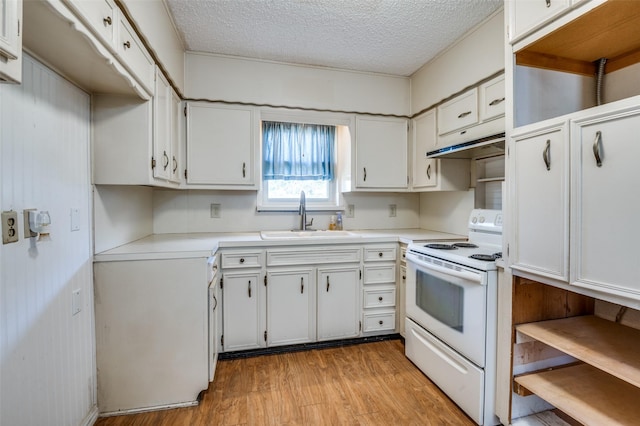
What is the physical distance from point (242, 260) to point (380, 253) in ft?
3.77

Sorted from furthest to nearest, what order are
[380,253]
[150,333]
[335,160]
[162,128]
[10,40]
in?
[335,160] → [380,253] → [162,128] → [150,333] → [10,40]

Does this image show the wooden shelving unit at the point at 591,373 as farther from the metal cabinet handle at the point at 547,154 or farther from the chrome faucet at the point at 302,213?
the chrome faucet at the point at 302,213

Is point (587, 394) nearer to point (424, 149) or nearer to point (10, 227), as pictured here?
point (424, 149)

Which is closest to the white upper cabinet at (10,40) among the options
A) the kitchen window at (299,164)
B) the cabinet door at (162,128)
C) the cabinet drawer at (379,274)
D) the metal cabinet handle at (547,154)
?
the cabinet door at (162,128)

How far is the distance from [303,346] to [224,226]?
129 cm

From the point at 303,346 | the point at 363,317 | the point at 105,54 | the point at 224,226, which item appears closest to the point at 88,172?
the point at 105,54

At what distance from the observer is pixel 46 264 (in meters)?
1.28

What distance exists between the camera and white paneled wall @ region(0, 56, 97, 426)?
1079mm

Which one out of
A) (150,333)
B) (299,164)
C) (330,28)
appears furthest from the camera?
(299,164)

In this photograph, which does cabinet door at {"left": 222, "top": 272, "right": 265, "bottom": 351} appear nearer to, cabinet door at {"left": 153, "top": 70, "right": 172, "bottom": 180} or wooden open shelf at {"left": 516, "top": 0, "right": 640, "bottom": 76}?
cabinet door at {"left": 153, "top": 70, "right": 172, "bottom": 180}

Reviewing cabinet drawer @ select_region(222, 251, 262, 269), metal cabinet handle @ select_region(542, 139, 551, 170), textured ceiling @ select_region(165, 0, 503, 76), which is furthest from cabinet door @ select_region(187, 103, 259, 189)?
metal cabinet handle @ select_region(542, 139, 551, 170)

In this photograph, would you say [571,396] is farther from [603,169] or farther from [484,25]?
[484,25]

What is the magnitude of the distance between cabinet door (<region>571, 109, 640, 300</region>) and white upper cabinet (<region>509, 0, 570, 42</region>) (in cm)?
49

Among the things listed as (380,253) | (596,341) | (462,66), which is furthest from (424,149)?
(596,341)
